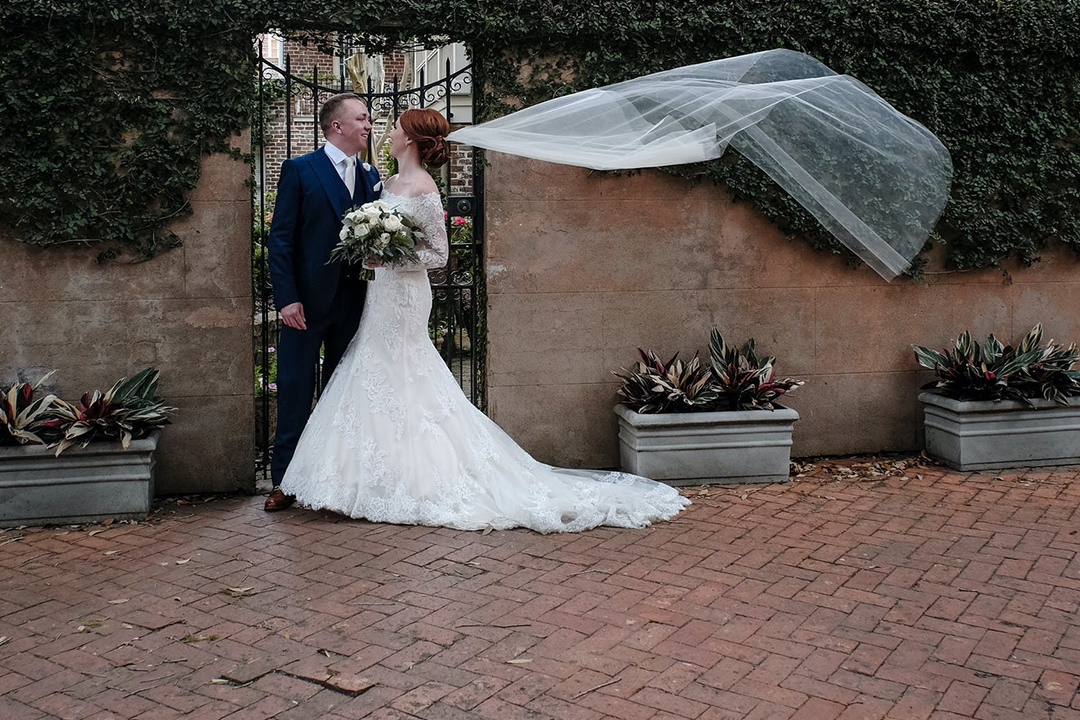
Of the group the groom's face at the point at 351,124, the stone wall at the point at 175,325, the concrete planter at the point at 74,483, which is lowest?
the concrete planter at the point at 74,483

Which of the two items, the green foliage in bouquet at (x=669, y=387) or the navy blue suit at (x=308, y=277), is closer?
the navy blue suit at (x=308, y=277)

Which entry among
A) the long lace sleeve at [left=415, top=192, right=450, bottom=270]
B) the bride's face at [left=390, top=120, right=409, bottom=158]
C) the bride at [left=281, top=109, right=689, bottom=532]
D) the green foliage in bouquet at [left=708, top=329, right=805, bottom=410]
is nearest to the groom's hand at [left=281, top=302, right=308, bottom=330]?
the bride at [left=281, top=109, right=689, bottom=532]

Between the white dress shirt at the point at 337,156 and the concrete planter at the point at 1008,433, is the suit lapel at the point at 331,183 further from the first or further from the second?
the concrete planter at the point at 1008,433

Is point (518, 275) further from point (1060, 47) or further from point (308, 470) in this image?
point (1060, 47)

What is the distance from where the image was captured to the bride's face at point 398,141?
18.5 feet

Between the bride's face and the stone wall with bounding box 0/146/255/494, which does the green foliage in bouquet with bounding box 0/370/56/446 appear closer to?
the stone wall with bounding box 0/146/255/494

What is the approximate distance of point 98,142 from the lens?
584cm

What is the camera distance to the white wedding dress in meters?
5.43

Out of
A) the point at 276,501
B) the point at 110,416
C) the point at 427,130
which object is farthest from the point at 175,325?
the point at 427,130

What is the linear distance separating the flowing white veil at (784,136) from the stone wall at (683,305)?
31.0 inches

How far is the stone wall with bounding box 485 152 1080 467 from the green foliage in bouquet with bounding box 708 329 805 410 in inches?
9.7

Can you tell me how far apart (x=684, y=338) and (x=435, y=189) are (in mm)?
2117

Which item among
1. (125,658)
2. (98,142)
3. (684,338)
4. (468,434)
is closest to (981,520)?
(684,338)

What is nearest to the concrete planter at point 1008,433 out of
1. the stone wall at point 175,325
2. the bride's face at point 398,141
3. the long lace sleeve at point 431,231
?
the long lace sleeve at point 431,231
